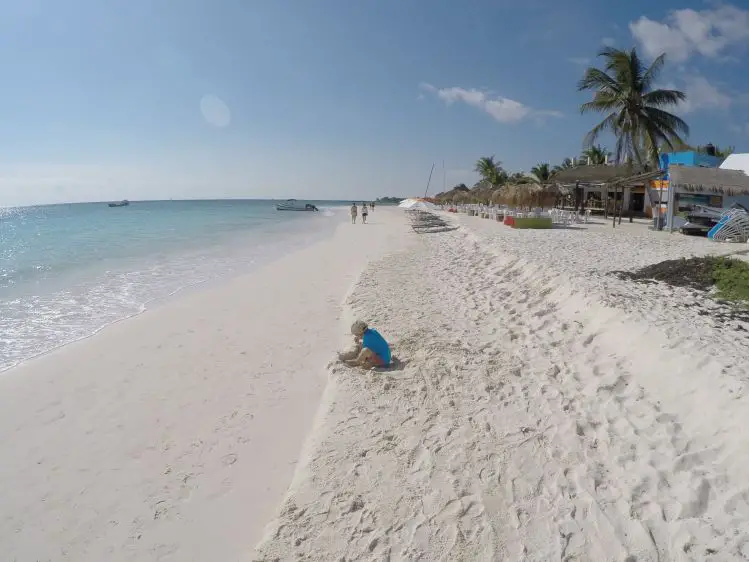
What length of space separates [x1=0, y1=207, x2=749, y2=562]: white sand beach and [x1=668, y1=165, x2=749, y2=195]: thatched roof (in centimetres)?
1195

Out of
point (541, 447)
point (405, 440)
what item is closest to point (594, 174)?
point (541, 447)

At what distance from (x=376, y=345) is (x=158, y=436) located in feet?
8.01

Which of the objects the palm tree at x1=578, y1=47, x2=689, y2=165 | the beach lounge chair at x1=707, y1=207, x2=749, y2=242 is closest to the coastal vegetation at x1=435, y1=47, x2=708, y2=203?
the palm tree at x1=578, y1=47, x2=689, y2=165

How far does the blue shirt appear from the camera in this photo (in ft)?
17.1

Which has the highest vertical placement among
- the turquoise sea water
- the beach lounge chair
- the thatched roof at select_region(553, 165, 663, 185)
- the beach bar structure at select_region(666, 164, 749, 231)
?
the thatched roof at select_region(553, 165, 663, 185)

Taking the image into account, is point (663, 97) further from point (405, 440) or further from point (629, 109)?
point (405, 440)

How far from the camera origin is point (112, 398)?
4887 millimetres

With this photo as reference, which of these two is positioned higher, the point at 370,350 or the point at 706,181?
the point at 706,181

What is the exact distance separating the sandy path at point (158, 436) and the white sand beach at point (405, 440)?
0.07ft

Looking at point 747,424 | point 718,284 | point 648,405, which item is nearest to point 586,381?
point 648,405

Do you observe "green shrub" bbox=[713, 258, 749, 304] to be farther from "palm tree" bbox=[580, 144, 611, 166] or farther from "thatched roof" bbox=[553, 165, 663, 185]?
"palm tree" bbox=[580, 144, 611, 166]

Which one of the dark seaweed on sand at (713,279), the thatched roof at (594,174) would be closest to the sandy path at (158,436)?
the dark seaweed on sand at (713,279)

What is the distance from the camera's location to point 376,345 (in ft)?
17.1

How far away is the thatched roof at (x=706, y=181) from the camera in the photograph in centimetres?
1584
